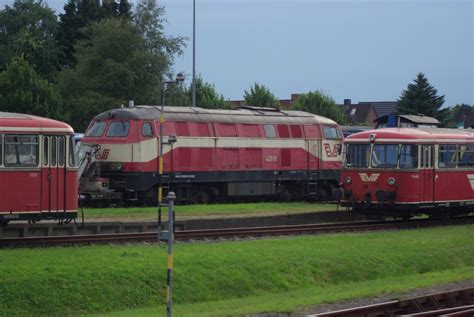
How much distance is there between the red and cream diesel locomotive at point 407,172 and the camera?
30.4 m

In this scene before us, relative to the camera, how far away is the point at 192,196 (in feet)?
123

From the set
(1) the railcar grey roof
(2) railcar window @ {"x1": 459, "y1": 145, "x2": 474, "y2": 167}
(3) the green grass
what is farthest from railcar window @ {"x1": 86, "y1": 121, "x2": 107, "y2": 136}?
(2) railcar window @ {"x1": 459, "y1": 145, "x2": 474, "y2": 167}

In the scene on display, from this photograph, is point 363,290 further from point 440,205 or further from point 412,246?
point 440,205

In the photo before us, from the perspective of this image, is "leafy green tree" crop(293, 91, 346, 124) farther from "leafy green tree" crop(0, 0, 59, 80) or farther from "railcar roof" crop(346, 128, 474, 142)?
"railcar roof" crop(346, 128, 474, 142)

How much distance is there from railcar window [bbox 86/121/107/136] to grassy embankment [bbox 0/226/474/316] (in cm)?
1358

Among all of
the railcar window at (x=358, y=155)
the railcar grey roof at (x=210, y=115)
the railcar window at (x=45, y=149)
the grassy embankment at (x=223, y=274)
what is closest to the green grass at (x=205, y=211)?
the railcar window at (x=358, y=155)

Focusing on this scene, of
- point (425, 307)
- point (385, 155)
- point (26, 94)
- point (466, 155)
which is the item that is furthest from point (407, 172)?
point (26, 94)

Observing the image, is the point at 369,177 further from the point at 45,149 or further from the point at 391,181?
the point at 45,149

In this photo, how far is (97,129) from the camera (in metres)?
36.4

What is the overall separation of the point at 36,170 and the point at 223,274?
21.4ft

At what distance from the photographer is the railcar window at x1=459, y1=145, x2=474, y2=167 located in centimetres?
3238

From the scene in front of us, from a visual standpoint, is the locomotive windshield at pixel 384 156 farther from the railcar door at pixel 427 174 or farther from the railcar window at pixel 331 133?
the railcar window at pixel 331 133

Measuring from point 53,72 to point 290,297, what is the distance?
6644 cm

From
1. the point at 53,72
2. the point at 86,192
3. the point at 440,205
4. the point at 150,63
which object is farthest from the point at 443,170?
the point at 53,72
